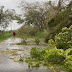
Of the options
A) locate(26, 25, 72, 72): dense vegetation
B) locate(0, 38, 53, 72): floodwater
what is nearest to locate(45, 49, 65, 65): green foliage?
locate(26, 25, 72, 72): dense vegetation

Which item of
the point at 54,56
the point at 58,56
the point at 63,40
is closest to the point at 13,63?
the point at 54,56

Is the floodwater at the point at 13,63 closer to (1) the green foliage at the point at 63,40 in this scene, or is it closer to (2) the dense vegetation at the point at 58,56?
(2) the dense vegetation at the point at 58,56

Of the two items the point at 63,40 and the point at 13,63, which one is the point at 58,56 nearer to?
the point at 63,40

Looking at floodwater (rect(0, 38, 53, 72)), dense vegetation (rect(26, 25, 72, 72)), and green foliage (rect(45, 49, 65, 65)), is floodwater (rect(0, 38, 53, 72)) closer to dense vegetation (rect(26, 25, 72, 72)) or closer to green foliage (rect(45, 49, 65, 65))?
dense vegetation (rect(26, 25, 72, 72))

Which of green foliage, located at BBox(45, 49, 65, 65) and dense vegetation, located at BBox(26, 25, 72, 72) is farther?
green foliage, located at BBox(45, 49, 65, 65)

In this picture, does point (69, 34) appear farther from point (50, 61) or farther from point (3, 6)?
point (3, 6)

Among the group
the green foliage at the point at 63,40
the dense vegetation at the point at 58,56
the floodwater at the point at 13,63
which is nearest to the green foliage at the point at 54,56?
the dense vegetation at the point at 58,56

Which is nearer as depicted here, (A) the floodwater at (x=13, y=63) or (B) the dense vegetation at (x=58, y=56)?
(B) the dense vegetation at (x=58, y=56)

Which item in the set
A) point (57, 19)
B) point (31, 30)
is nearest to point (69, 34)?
point (57, 19)

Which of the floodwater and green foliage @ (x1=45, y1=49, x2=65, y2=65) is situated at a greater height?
green foliage @ (x1=45, y1=49, x2=65, y2=65)

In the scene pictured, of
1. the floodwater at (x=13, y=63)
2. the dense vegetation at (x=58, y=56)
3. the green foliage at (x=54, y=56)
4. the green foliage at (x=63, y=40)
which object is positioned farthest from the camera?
the green foliage at (x=63, y=40)

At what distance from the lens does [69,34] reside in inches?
280

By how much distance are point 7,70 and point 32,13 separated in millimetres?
30447

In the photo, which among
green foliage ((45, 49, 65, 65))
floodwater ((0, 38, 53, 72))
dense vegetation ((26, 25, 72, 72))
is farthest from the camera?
floodwater ((0, 38, 53, 72))
